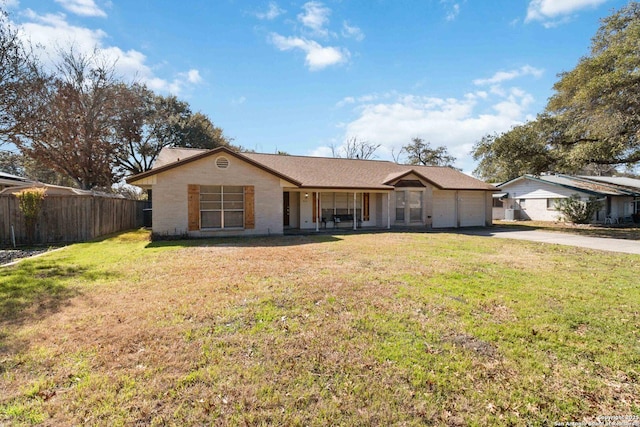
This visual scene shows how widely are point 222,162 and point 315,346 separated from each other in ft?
37.6

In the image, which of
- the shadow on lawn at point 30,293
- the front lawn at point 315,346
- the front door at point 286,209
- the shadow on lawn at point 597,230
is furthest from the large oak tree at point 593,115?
the shadow on lawn at point 30,293

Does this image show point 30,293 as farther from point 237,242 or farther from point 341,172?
point 341,172

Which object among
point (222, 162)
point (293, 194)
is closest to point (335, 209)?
point (293, 194)

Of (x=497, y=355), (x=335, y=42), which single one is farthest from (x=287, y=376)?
(x=335, y=42)

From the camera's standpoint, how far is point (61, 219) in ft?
41.0

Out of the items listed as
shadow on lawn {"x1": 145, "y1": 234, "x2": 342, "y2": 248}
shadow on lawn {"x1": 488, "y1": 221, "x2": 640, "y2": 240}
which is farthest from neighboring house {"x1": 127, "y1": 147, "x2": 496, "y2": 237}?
shadow on lawn {"x1": 488, "y1": 221, "x2": 640, "y2": 240}

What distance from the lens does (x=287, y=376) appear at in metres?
3.35

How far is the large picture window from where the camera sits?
14.1 meters

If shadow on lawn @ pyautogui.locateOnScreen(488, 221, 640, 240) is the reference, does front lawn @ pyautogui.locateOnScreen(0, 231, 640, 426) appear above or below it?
below

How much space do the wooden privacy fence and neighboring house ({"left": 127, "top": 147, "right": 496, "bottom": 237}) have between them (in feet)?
7.47

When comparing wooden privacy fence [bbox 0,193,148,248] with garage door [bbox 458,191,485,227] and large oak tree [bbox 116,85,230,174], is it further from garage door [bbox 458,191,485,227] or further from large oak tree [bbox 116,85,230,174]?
garage door [bbox 458,191,485,227]

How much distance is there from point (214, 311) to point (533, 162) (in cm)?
2568

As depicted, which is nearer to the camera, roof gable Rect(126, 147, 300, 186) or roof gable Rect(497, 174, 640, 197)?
roof gable Rect(126, 147, 300, 186)

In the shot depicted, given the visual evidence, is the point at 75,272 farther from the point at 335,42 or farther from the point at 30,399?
the point at 335,42
